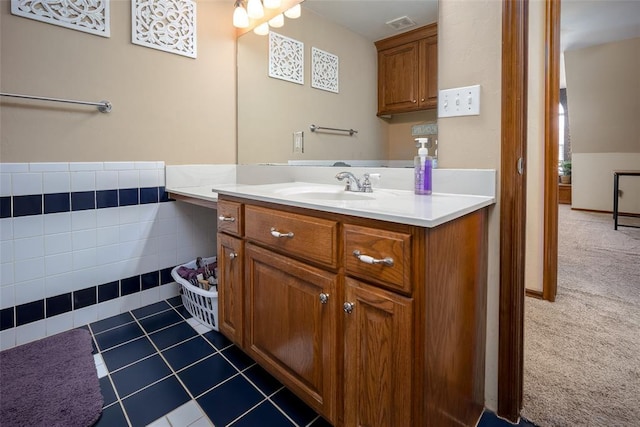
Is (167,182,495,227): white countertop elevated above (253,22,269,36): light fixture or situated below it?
below

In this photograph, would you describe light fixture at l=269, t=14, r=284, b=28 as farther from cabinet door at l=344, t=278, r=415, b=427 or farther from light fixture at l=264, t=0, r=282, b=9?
cabinet door at l=344, t=278, r=415, b=427

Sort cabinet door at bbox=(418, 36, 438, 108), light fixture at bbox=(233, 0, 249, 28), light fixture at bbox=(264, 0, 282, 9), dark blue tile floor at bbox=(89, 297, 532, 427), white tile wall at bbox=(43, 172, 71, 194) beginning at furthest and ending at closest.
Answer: light fixture at bbox=(233, 0, 249, 28) < light fixture at bbox=(264, 0, 282, 9) < white tile wall at bbox=(43, 172, 71, 194) < cabinet door at bbox=(418, 36, 438, 108) < dark blue tile floor at bbox=(89, 297, 532, 427)

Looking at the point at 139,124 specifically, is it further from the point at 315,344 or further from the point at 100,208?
the point at 315,344

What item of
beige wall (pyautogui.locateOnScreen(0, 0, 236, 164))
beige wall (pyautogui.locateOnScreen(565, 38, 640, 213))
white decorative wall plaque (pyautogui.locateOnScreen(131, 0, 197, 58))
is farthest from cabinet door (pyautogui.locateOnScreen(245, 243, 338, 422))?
beige wall (pyautogui.locateOnScreen(565, 38, 640, 213))

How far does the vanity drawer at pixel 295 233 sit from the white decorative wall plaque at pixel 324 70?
93 cm

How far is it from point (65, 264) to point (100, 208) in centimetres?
34

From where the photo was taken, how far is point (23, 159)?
1601 mm

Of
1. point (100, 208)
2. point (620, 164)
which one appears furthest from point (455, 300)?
point (620, 164)

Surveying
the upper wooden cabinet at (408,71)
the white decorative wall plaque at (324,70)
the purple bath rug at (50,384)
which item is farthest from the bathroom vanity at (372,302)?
the white decorative wall plaque at (324,70)

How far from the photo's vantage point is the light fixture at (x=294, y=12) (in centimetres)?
198

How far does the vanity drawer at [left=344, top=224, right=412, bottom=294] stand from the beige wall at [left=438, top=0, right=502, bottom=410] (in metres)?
0.52

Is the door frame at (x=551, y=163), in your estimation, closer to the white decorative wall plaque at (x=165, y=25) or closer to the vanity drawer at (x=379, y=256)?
the vanity drawer at (x=379, y=256)

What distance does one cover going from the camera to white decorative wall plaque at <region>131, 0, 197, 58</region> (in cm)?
190

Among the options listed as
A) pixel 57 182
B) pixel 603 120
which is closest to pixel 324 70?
pixel 57 182
